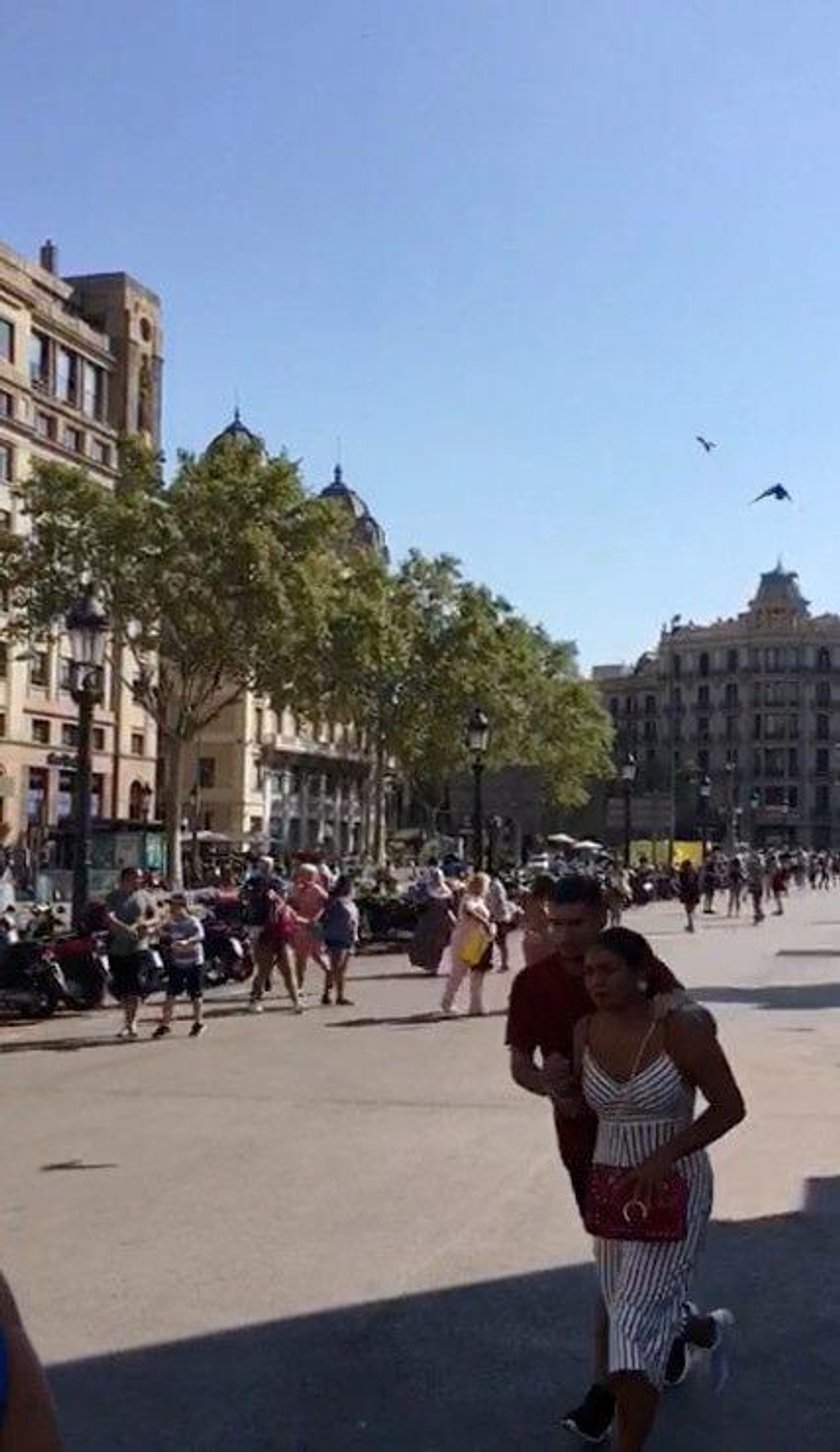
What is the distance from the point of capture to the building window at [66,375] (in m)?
60.6

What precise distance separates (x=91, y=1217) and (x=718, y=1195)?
124 inches

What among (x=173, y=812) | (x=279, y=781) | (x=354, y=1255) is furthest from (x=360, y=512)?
(x=354, y=1255)

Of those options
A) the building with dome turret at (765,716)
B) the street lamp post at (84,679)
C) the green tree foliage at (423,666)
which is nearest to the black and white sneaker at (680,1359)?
the street lamp post at (84,679)

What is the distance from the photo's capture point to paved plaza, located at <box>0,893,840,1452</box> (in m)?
5.57

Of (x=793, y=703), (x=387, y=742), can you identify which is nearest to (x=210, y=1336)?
(x=387, y=742)

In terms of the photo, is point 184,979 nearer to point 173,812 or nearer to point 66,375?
point 173,812

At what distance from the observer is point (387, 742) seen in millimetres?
59375

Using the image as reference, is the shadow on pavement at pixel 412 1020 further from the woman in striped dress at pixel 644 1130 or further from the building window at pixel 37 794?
the building window at pixel 37 794

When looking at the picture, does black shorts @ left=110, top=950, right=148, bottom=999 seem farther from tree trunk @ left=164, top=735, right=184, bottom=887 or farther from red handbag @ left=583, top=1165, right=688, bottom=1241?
tree trunk @ left=164, top=735, right=184, bottom=887

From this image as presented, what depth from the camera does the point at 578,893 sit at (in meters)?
5.54

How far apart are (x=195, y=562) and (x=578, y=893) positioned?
109ft

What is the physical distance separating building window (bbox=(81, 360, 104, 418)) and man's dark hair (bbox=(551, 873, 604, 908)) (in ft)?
193

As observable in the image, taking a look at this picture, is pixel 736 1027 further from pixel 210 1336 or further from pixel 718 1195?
pixel 210 1336

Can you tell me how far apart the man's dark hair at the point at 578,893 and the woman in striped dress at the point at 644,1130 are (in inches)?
29.4
